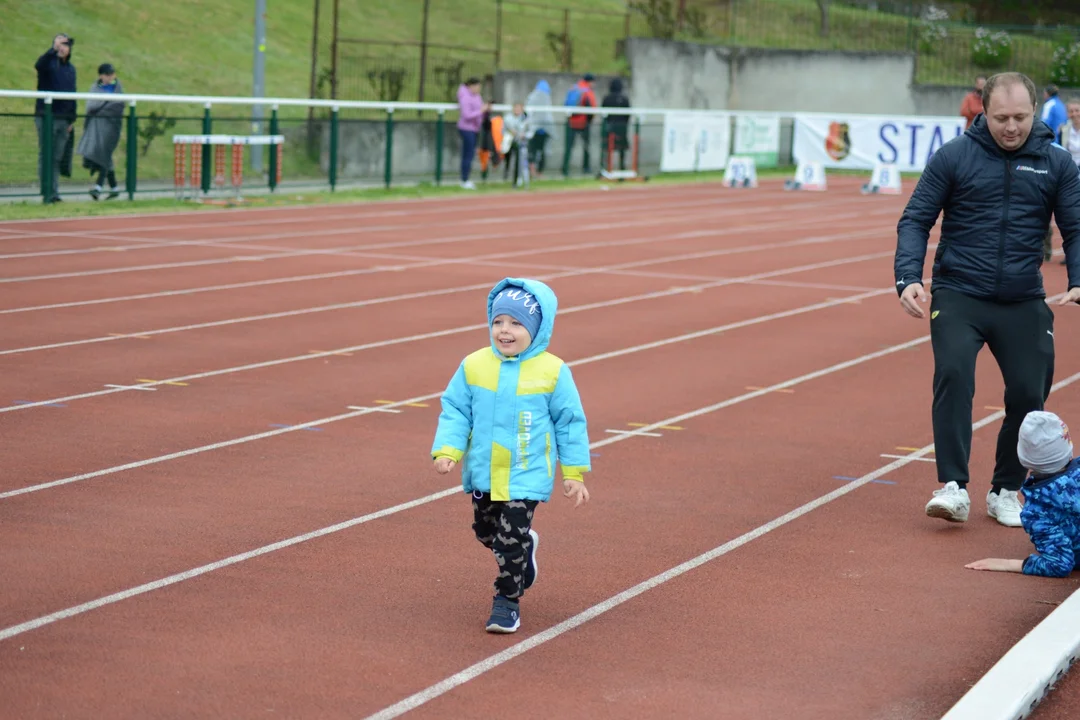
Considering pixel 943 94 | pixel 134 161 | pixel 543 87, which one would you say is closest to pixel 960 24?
pixel 943 94

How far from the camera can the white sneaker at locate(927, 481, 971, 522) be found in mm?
7277

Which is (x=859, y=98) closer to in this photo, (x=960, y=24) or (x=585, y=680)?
(x=960, y=24)

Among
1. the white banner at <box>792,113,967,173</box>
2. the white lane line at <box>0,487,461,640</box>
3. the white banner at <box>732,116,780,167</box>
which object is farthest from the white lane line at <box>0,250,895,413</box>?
the white banner at <box>732,116,780,167</box>

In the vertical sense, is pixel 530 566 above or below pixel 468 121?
below

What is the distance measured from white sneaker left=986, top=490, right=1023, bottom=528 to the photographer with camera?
1654 cm

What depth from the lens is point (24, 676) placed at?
502 centimetres

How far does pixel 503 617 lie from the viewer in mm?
5641

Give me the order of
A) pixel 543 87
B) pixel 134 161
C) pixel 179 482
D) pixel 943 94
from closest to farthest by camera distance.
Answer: pixel 179 482, pixel 134 161, pixel 543 87, pixel 943 94

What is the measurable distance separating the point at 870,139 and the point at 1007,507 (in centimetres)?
3386

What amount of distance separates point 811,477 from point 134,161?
16831 millimetres

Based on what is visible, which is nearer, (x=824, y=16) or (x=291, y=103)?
(x=291, y=103)

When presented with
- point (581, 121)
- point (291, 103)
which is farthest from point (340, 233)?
point (581, 121)

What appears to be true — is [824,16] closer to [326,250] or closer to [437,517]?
[326,250]

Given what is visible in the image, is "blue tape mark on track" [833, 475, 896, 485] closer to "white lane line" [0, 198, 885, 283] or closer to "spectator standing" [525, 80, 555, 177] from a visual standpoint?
"white lane line" [0, 198, 885, 283]
